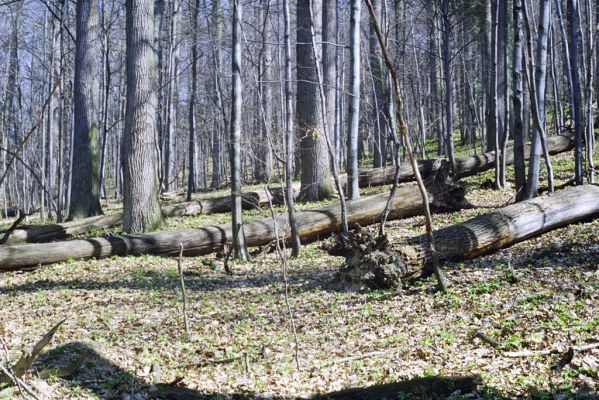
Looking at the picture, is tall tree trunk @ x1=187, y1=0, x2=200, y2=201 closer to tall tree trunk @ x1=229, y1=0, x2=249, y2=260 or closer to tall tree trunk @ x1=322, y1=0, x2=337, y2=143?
tall tree trunk @ x1=322, y1=0, x2=337, y2=143

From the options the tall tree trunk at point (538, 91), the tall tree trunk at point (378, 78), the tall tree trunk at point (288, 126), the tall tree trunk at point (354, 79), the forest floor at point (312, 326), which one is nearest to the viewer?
the forest floor at point (312, 326)

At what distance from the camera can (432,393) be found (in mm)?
4605

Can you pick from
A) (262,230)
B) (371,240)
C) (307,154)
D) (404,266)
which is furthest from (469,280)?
(307,154)

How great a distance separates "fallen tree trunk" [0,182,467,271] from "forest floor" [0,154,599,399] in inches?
19.0

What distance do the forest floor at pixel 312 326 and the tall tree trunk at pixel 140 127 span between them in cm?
236

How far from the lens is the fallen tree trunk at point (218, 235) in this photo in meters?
10.4

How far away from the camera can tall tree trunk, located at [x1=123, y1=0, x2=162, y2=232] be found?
12.1m

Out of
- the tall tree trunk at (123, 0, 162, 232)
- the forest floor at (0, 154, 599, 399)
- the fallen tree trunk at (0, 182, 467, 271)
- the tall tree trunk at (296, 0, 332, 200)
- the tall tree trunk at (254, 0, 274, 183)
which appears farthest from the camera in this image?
the tall tree trunk at (296, 0, 332, 200)

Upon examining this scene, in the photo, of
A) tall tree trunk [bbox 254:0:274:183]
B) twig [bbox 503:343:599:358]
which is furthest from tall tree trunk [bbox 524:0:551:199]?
twig [bbox 503:343:599:358]

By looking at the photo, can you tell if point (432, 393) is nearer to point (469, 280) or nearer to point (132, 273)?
point (469, 280)

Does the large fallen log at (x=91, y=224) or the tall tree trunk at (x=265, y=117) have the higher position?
the tall tree trunk at (x=265, y=117)

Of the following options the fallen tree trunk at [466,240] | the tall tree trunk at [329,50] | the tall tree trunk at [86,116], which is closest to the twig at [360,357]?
the fallen tree trunk at [466,240]

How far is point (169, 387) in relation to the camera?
5.12 metres

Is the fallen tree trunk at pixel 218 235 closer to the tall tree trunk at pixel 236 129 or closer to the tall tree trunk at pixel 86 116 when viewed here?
the tall tree trunk at pixel 236 129
